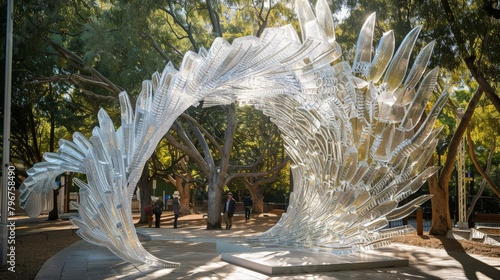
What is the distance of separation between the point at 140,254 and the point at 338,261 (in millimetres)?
3405

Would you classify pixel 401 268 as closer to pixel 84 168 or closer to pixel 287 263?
pixel 287 263

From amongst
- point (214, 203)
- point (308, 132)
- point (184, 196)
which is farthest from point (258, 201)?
point (308, 132)

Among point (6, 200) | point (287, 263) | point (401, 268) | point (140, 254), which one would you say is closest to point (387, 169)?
point (401, 268)

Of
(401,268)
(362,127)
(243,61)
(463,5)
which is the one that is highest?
(463,5)

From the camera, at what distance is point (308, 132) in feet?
38.4

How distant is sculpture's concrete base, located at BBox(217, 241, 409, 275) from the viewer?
916 cm

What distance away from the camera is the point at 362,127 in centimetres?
1064

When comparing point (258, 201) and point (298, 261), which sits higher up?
point (258, 201)

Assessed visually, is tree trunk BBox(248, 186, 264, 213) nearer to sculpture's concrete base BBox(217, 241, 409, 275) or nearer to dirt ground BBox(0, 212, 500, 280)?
dirt ground BBox(0, 212, 500, 280)

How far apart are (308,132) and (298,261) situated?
10.2 ft

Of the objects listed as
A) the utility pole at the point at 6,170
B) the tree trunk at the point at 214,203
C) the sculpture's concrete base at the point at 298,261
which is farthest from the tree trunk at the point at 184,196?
the utility pole at the point at 6,170

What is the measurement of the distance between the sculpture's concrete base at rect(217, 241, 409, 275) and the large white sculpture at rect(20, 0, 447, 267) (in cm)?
42

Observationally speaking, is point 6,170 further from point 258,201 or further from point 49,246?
point 258,201

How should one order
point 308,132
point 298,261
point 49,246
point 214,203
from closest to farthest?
point 298,261, point 308,132, point 49,246, point 214,203
